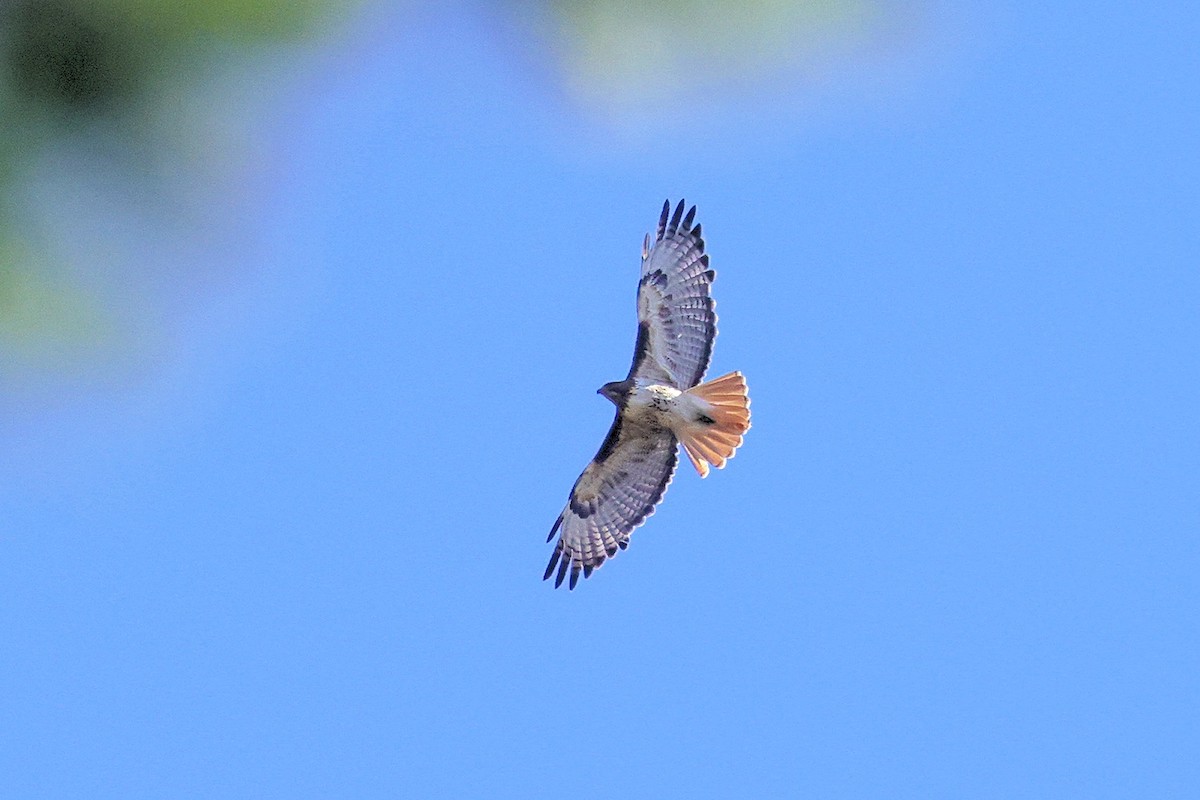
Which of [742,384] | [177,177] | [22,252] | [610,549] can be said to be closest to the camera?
[22,252]

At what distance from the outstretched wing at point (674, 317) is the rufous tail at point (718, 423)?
0.75 feet

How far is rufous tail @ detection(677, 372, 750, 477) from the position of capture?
5.46 metres

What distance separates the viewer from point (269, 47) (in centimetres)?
157

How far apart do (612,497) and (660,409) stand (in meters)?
0.67

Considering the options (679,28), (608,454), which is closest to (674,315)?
(608,454)

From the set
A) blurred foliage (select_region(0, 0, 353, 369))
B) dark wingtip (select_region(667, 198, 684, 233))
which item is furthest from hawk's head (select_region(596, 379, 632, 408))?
blurred foliage (select_region(0, 0, 353, 369))

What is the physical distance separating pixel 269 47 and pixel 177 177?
18 centimetres

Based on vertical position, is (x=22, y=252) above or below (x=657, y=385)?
below

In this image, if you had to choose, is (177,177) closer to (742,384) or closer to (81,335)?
(81,335)

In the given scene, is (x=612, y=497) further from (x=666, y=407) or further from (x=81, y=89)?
(x=81, y=89)

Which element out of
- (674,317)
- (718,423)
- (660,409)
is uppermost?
(674,317)

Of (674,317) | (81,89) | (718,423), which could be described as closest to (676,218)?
(674,317)

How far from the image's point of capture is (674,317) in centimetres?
582

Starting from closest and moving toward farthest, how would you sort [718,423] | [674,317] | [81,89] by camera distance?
[81,89] → [718,423] → [674,317]
